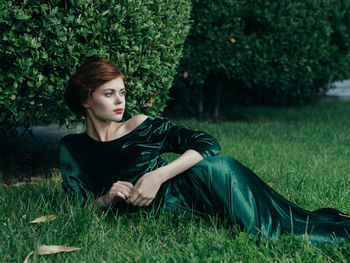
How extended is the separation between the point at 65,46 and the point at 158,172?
57.8 inches

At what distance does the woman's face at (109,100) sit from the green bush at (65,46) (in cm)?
96

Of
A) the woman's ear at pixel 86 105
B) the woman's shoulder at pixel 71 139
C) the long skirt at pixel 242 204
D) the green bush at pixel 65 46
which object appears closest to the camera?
the long skirt at pixel 242 204

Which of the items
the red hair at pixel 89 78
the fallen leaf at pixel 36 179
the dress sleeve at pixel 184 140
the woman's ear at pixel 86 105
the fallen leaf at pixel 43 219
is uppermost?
the red hair at pixel 89 78

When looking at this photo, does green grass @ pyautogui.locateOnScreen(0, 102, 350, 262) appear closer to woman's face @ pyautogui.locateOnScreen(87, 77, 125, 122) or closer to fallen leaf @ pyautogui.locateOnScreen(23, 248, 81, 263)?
fallen leaf @ pyautogui.locateOnScreen(23, 248, 81, 263)

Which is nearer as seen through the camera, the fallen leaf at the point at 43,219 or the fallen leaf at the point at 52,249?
the fallen leaf at the point at 52,249

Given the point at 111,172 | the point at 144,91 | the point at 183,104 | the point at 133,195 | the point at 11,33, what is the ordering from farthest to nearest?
the point at 183,104
the point at 144,91
the point at 11,33
the point at 111,172
the point at 133,195

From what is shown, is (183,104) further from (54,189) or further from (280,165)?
(54,189)

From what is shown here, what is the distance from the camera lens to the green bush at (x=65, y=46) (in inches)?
128

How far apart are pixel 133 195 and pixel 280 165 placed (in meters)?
2.25

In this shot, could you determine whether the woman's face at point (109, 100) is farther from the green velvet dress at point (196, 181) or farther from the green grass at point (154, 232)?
the green grass at point (154, 232)

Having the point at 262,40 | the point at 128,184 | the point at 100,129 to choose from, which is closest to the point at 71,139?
the point at 100,129

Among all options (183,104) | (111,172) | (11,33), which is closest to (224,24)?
(183,104)

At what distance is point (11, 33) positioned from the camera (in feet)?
10.4

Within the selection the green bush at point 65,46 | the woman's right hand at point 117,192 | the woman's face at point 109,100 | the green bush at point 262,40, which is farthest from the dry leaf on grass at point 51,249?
the green bush at point 262,40
